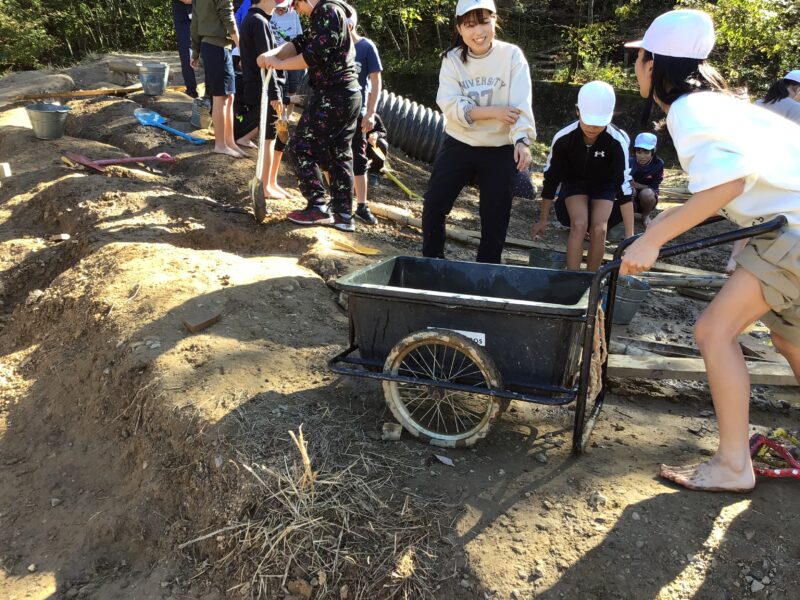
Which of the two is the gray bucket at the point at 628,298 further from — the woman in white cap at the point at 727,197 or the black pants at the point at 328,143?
the black pants at the point at 328,143

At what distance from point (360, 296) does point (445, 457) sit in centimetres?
78

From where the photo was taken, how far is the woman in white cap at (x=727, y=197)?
2219 mm

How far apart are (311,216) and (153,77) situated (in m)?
4.83

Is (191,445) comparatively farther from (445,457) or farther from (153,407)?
(445,457)

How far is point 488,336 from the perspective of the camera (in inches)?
109

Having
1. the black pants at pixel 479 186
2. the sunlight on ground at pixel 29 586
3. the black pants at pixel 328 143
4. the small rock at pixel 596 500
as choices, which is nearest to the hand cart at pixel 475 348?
the small rock at pixel 596 500

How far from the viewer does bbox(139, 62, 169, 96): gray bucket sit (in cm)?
872

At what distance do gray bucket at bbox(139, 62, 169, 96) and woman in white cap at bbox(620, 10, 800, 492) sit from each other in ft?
25.3

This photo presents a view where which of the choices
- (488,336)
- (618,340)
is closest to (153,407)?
(488,336)

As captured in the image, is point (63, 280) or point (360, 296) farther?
point (63, 280)

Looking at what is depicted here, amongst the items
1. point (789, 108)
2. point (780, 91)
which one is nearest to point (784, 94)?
point (780, 91)

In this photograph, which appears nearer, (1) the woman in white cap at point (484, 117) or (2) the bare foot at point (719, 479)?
(2) the bare foot at point (719, 479)

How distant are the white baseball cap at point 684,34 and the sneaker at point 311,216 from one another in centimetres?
334

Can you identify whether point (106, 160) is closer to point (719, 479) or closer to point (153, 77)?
point (153, 77)
